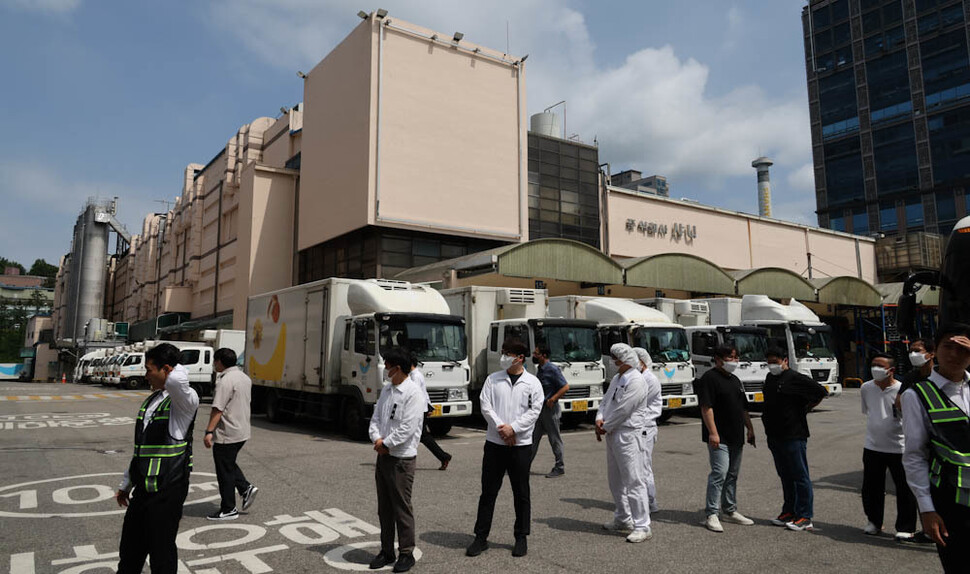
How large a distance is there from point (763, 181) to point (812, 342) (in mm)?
70583

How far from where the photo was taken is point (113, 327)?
2817 inches

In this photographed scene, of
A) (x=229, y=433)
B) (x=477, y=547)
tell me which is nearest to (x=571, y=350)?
(x=229, y=433)

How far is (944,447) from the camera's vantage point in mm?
3336

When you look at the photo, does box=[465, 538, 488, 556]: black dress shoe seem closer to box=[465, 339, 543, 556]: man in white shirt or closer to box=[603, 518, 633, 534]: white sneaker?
box=[465, 339, 543, 556]: man in white shirt

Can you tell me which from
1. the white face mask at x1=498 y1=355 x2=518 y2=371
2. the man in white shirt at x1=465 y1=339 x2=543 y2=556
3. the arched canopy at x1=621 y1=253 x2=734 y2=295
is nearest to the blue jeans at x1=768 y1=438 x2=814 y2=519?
the man in white shirt at x1=465 y1=339 x2=543 y2=556

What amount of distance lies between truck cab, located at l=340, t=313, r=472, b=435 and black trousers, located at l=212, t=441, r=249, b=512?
5440mm

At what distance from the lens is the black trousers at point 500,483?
549 centimetres

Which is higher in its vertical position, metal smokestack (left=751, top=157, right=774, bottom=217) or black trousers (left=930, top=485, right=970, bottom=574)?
metal smokestack (left=751, top=157, right=774, bottom=217)

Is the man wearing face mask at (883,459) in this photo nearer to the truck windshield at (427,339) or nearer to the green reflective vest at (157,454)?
the green reflective vest at (157,454)

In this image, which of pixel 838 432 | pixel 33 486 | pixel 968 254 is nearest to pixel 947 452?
pixel 968 254

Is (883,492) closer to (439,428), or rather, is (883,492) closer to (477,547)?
(477,547)

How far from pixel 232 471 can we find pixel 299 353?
27.0ft

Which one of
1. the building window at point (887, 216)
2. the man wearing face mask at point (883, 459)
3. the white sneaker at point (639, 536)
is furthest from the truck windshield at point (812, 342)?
the building window at point (887, 216)

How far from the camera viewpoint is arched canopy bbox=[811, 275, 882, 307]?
32281mm
